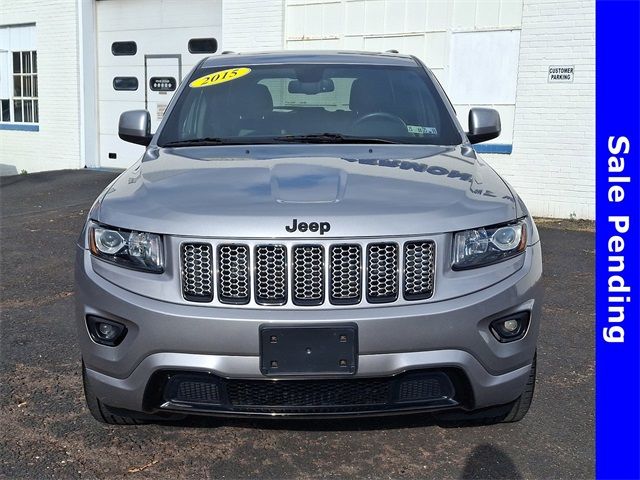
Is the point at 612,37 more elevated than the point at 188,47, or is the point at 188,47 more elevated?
the point at 188,47

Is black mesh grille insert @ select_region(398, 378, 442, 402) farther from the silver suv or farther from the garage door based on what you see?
the garage door

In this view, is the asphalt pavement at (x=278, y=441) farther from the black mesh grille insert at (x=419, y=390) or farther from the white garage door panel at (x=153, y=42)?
the white garage door panel at (x=153, y=42)

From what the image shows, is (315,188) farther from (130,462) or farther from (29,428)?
(29,428)

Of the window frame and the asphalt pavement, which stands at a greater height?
the window frame

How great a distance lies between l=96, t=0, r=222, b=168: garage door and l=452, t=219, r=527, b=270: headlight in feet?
33.6

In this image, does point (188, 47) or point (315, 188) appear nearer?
point (315, 188)

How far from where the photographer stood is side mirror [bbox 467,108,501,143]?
406 centimetres

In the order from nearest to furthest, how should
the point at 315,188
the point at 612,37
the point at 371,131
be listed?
the point at 612,37
the point at 315,188
the point at 371,131

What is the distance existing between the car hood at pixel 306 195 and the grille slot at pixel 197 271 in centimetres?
6

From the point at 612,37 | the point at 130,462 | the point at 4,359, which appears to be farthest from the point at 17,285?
the point at 612,37

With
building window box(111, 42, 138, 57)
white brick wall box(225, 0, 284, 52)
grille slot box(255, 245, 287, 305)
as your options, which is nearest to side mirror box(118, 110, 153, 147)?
grille slot box(255, 245, 287, 305)

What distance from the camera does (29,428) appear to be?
10.6ft

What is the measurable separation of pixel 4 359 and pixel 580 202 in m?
7.37

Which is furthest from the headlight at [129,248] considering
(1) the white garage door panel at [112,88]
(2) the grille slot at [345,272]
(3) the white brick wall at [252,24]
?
(1) the white garage door panel at [112,88]
